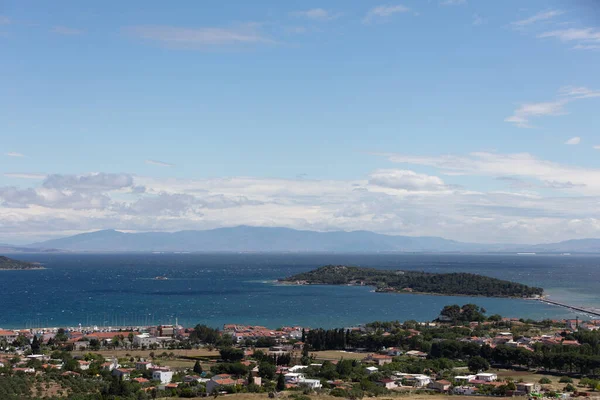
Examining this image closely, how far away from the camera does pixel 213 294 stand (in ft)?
343

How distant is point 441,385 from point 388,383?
2.69 meters

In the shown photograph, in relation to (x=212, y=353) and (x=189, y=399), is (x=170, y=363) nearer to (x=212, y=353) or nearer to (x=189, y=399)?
(x=212, y=353)

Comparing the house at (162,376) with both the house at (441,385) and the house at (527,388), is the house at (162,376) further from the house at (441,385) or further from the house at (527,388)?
the house at (527,388)

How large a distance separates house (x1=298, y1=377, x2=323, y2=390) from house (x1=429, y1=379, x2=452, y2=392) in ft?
19.1

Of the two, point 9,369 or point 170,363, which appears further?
point 170,363

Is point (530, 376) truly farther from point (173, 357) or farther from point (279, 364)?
point (173, 357)

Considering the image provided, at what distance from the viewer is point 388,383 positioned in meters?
34.9

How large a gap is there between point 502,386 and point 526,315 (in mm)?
46067

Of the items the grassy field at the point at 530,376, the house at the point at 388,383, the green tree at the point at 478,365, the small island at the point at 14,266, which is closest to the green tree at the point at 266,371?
the house at the point at 388,383

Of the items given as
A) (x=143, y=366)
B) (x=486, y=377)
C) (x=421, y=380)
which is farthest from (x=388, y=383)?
(x=143, y=366)

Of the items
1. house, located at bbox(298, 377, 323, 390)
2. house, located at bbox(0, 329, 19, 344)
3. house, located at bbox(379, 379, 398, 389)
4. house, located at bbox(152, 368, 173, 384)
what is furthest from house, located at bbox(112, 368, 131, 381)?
house, located at bbox(0, 329, 19, 344)

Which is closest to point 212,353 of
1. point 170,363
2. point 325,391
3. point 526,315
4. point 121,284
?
point 170,363

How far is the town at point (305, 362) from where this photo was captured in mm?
32469

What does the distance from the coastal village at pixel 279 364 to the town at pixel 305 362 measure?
8 centimetres
